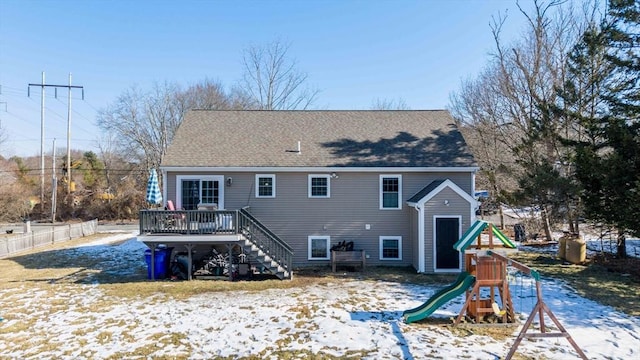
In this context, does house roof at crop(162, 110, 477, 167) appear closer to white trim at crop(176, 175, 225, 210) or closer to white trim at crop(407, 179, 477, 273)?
white trim at crop(176, 175, 225, 210)

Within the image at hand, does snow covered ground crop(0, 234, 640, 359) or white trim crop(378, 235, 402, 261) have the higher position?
white trim crop(378, 235, 402, 261)

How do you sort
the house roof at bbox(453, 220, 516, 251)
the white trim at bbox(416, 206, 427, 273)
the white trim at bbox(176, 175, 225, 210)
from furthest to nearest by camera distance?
the white trim at bbox(176, 175, 225, 210)
the white trim at bbox(416, 206, 427, 273)
the house roof at bbox(453, 220, 516, 251)

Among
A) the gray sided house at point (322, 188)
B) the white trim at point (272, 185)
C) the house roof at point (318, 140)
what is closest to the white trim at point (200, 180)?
the gray sided house at point (322, 188)

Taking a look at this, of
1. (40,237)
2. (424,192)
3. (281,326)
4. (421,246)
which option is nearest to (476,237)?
(421,246)

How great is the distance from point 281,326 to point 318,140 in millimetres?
9218

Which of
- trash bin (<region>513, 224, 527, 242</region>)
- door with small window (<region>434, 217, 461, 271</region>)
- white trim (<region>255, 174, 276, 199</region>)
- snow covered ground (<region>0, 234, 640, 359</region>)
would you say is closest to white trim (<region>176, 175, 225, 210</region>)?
white trim (<region>255, 174, 276, 199</region>)

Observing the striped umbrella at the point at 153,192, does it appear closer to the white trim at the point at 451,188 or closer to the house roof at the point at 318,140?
the house roof at the point at 318,140

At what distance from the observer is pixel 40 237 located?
18.0 metres

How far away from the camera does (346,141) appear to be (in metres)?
15.1

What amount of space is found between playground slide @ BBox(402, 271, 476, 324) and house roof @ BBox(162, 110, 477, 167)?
619 centimetres

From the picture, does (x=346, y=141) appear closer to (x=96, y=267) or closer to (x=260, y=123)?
(x=260, y=123)

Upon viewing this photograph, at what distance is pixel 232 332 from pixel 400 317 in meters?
3.98

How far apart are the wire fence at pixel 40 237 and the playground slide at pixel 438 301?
18493 mm

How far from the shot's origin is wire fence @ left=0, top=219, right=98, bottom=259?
628 inches
